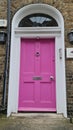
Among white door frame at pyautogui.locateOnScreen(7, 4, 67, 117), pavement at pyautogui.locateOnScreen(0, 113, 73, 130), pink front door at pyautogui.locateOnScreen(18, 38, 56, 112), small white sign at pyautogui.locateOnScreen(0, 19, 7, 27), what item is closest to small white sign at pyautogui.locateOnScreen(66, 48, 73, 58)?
white door frame at pyautogui.locateOnScreen(7, 4, 67, 117)

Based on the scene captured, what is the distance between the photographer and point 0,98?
579 centimetres

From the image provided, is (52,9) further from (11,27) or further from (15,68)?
(15,68)

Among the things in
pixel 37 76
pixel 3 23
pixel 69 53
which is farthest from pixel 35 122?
pixel 3 23

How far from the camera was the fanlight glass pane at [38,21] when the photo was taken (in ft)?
20.7

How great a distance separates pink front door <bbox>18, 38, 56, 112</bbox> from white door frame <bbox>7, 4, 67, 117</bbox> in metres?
0.13

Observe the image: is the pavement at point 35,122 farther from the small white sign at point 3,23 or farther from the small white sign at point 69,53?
the small white sign at point 3,23

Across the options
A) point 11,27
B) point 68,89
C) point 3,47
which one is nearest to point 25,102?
point 68,89

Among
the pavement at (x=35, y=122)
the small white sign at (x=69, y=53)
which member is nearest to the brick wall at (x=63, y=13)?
the small white sign at (x=69, y=53)

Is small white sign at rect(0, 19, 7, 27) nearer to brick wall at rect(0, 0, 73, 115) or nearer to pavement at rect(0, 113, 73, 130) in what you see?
brick wall at rect(0, 0, 73, 115)

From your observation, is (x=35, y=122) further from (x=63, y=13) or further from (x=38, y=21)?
(x=63, y=13)

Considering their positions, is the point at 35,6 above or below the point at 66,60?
above

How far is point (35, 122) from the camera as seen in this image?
16.1 feet

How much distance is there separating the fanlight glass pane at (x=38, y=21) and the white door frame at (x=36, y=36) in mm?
91

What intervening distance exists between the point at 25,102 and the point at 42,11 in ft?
8.26
